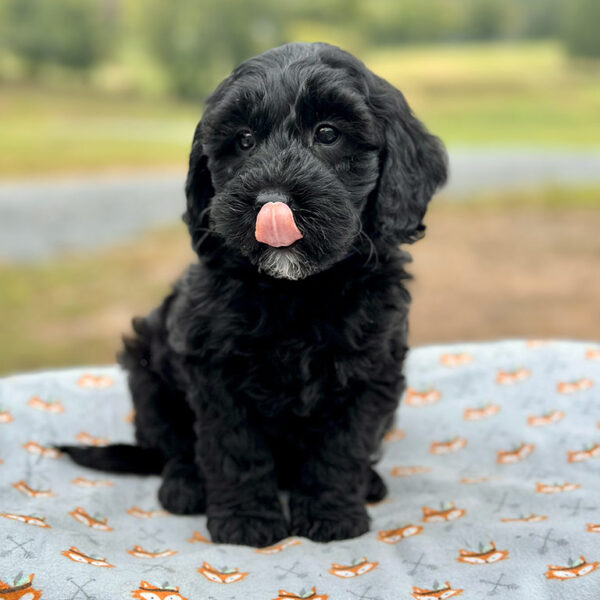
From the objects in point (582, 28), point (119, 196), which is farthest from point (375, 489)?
point (582, 28)

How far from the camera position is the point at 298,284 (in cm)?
205

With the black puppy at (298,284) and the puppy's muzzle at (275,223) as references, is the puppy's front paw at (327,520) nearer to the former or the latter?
the black puppy at (298,284)

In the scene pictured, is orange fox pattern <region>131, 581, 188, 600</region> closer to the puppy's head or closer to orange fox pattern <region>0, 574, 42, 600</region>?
orange fox pattern <region>0, 574, 42, 600</region>

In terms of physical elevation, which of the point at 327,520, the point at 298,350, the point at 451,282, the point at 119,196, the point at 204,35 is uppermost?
the point at 204,35

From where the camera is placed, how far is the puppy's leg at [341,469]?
2133 millimetres

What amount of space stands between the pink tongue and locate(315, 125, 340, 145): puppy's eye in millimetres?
246

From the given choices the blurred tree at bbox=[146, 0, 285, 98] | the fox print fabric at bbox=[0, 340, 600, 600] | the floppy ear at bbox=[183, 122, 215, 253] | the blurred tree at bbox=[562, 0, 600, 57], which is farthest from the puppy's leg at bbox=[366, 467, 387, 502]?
the blurred tree at bbox=[562, 0, 600, 57]

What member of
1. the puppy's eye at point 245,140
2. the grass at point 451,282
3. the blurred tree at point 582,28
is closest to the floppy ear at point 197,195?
the puppy's eye at point 245,140

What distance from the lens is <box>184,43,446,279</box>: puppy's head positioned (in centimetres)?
180

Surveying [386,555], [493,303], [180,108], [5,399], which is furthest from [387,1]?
[386,555]

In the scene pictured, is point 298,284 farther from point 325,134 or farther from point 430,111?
point 430,111

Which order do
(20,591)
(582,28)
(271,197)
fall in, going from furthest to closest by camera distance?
1. (582,28)
2. (271,197)
3. (20,591)

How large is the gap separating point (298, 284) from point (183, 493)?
29.4 inches

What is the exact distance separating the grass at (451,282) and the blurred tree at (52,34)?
1.12 m
